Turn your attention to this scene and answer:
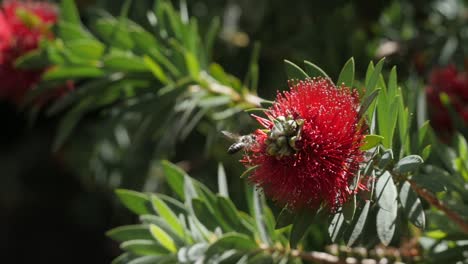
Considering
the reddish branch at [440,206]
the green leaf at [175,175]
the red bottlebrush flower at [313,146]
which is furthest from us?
the green leaf at [175,175]

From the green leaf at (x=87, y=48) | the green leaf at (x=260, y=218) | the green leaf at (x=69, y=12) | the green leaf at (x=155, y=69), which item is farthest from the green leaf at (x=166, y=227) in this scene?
the green leaf at (x=69, y=12)

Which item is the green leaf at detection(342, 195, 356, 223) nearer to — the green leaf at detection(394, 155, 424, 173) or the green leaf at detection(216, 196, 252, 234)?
the green leaf at detection(394, 155, 424, 173)

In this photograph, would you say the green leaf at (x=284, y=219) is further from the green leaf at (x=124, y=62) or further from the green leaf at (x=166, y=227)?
the green leaf at (x=124, y=62)

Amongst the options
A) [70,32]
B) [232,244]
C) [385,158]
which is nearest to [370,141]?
[385,158]

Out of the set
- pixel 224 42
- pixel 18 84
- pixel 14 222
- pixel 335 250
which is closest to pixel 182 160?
pixel 224 42

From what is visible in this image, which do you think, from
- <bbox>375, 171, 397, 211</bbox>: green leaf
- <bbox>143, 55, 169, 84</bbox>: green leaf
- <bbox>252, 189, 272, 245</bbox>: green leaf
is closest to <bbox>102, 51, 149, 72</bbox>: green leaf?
<bbox>143, 55, 169, 84</bbox>: green leaf
